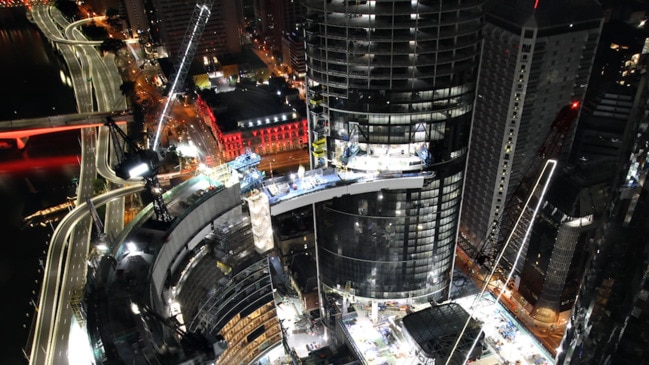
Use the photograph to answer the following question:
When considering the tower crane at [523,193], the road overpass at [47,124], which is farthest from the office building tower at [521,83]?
the road overpass at [47,124]

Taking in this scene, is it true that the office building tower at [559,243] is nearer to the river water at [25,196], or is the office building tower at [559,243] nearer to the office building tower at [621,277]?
the office building tower at [621,277]

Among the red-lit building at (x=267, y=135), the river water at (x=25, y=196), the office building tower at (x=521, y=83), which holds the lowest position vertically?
the river water at (x=25, y=196)

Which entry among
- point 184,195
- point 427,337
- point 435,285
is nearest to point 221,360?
point 184,195

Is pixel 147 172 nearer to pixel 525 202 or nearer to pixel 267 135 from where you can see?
pixel 525 202

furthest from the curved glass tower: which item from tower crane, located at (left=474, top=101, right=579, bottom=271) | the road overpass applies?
the road overpass

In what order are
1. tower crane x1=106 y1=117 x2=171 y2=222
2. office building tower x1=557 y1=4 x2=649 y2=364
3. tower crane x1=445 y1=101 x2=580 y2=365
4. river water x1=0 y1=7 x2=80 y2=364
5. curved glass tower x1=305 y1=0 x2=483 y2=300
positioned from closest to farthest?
office building tower x1=557 y1=4 x2=649 y2=364 < tower crane x1=106 y1=117 x2=171 y2=222 < curved glass tower x1=305 y1=0 x2=483 y2=300 < tower crane x1=445 y1=101 x2=580 y2=365 < river water x1=0 y1=7 x2=80 y2=364

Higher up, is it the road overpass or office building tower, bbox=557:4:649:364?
office building tower, bbox=557:4:649:364

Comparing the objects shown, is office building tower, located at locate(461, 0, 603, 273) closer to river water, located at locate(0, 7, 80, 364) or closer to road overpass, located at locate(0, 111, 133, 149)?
river water, located at locate(0, 7, 80, 364)
